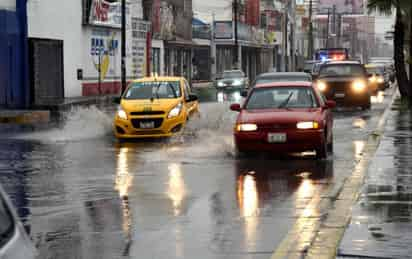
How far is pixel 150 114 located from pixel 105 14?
95.2 ft

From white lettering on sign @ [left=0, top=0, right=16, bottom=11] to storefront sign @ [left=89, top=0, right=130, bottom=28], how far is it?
32.7 feet

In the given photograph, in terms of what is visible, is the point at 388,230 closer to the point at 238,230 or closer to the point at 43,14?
the point at 238,230

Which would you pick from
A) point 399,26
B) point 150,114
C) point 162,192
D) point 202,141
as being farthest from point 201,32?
point 162,192

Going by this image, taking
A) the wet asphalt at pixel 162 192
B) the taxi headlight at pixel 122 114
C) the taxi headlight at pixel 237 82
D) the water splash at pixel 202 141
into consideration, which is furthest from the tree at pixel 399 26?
the taxi headlight at pixel 237 82

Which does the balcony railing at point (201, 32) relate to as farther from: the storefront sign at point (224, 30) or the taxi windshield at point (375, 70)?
the taxi windshield at point (375, 70)

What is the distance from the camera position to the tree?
3559cm

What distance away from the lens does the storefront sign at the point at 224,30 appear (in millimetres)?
79500

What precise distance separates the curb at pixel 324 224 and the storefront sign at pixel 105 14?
34965 millimetres

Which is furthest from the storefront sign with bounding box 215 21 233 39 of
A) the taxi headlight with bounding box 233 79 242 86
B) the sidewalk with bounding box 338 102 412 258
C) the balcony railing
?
the sidewalk with bounding box 338 102 412 258

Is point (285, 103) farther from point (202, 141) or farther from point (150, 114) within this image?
point (150, 114)

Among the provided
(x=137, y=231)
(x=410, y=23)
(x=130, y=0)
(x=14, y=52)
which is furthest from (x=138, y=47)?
(x=137, y=231)

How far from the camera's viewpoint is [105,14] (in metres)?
49.8

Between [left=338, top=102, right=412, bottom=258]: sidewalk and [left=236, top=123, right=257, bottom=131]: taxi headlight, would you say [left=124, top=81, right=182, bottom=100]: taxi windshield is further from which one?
[left=338, top=102, right=412, bottom=258]: sidewalk

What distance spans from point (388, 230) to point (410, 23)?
27.9 m
